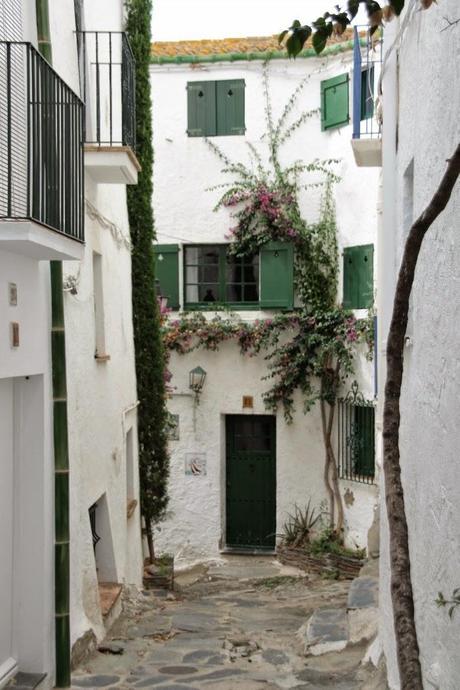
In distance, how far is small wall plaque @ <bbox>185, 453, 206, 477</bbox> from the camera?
1723 centimetres

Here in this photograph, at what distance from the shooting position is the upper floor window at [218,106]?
17.2 metres

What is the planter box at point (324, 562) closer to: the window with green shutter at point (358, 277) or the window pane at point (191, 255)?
the window with green shutter at point (358, 277)

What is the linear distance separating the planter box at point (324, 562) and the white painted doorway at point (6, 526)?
810cm

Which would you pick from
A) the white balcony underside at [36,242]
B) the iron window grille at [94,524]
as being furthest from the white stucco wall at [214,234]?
the white balcony underside at [36,242]

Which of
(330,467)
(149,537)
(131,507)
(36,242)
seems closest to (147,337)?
(131,507)

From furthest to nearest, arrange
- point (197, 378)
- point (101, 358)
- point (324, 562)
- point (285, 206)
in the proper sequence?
point (197, 378), point (285, 206), point (324, 562), point (101, 358)

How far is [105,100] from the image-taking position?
11227 millimetres

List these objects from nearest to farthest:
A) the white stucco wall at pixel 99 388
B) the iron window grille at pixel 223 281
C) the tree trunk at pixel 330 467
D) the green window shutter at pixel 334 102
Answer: the white stucco wall at pixel 99 388 < the green window shutter at pixel 334 102 < the tree trunk at pixel 330 467 < the iron window grille at pixel 223 281

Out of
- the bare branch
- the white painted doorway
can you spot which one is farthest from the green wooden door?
the bare branch

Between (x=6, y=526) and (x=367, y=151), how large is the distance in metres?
5.62

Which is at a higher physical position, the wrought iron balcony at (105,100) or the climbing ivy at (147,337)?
the wrought iron balcony at (105,100)

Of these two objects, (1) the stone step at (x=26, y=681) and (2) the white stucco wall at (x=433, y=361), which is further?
(1) the stone step at (x=26, y=681)

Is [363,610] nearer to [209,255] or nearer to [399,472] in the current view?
[399,472]

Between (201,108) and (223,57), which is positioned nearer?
(223,57)
